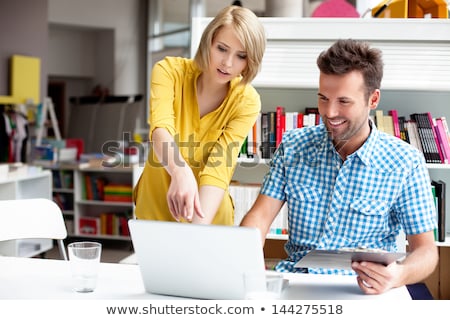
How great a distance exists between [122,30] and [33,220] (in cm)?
1025

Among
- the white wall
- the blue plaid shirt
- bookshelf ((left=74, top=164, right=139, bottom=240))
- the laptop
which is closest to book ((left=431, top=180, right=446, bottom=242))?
the blue plaid shirt

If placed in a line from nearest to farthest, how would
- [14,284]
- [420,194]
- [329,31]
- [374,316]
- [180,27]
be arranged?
[374,316] → [14,284] → [420,194] → [329,31] → [180,27]

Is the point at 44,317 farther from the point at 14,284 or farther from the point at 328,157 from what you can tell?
the point at 328,157

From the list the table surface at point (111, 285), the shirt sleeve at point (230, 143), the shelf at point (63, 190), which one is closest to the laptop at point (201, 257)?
the table surface at point (111, 285)

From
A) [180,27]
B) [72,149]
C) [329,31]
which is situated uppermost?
[180,27]

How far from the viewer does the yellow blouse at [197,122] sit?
1976 millimetres

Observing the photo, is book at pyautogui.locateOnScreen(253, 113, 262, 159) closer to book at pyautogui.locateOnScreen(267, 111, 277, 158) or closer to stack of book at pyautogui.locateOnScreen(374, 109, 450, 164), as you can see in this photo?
book at pyautogui.locateOnScreen(267, 111, 277, 158)

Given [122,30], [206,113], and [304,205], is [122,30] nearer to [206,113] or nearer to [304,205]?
[206,113]

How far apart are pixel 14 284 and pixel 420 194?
1190 mm

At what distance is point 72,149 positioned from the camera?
720 cm

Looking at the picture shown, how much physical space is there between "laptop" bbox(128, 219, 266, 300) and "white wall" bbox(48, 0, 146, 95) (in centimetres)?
1084

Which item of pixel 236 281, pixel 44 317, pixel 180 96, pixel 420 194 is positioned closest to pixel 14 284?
pixel 44 317

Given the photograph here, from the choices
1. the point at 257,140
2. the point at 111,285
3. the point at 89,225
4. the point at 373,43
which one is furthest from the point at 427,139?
the point at 89,225

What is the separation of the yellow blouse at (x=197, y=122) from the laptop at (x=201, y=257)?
571 mm
